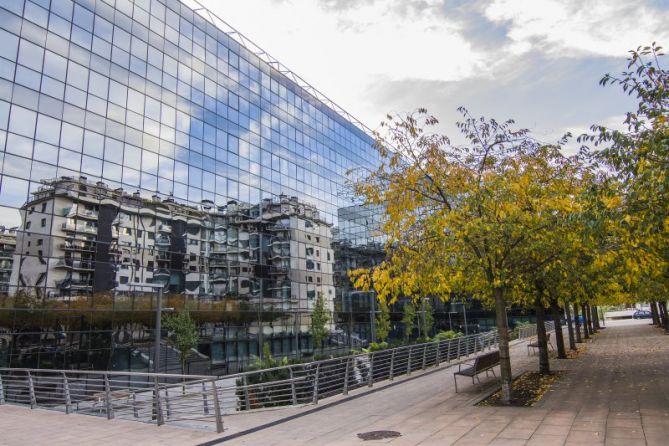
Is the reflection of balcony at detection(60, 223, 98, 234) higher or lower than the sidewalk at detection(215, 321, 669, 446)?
higher

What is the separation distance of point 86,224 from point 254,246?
528 inches

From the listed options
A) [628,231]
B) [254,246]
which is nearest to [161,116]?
[254,246]

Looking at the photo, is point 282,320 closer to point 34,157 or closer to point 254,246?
point 254,246

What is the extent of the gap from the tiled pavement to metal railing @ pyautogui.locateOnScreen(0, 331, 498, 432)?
0.53 metres

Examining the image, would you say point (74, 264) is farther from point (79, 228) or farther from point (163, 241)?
point (163, 241)

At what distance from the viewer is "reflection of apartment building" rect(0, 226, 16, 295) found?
21.1 m

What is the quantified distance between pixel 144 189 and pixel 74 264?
21.0 feet

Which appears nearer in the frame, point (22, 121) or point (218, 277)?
point (22, 121)

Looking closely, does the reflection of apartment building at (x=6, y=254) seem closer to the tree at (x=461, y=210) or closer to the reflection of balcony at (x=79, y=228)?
the reflection of balcony at (x=79, y=228)

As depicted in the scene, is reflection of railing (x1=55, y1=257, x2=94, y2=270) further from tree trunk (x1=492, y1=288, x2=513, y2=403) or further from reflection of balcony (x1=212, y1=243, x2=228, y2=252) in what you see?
tree trunk (x1=492, y1=288, x2=513, y2=403)

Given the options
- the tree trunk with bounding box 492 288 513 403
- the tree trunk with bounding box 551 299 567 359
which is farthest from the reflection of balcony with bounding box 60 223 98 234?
the tree trunk with bounding box 551 299 567 359

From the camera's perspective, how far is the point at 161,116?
100.0 ft

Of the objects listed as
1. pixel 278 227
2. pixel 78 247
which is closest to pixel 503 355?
pixel 78 247

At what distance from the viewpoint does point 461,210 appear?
36.5 feet
